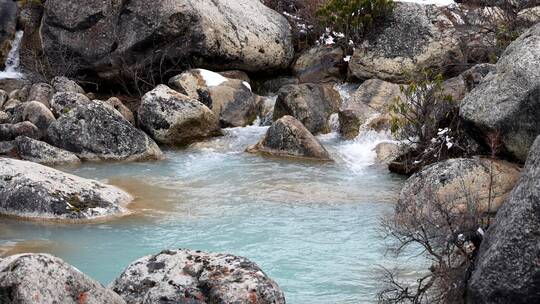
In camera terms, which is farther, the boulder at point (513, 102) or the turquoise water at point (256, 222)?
the boulder at point (513, 102)

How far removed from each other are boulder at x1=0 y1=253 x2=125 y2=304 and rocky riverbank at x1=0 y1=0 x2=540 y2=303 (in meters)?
0.01

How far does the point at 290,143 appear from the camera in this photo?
14.4m

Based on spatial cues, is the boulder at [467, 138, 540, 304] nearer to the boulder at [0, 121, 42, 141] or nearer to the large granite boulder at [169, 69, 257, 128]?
the boulder at [0, 121, 42, 141]

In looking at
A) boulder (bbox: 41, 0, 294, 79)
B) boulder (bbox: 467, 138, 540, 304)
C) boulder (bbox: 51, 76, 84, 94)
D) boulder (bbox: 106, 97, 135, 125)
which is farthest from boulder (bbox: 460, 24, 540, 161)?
boulder (bbox: 51, 76, 84, 94)

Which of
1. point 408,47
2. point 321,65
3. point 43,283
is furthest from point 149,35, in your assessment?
point 43,283

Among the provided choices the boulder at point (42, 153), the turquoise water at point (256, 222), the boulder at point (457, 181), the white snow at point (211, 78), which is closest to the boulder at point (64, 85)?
the white snow at point (211, 78)

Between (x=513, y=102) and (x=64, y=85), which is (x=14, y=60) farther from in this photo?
(x=513, y=102)

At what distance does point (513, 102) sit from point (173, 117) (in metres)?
7.54

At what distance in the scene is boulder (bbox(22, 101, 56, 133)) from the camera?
48.3ft

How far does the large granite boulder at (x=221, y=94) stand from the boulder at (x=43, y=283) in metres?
11.5

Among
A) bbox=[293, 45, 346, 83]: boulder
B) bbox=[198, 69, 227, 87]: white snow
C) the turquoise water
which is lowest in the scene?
the turquoise water

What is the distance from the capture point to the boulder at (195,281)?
19.0ft

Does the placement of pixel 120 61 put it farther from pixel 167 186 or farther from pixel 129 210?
pixel 129 210

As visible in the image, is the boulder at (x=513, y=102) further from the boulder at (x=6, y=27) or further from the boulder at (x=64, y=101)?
the boulder at (x=6, y=27)
